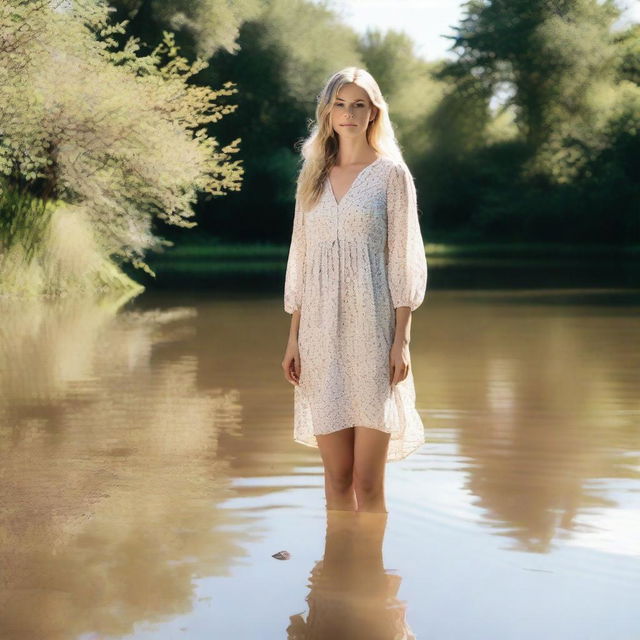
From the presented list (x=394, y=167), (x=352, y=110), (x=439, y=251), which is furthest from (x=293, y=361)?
(x=439, y=251)

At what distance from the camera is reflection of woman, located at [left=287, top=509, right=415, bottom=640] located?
3660 millimetres

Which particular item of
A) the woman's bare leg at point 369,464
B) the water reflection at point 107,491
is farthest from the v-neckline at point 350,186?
the water reflection at point 107,491

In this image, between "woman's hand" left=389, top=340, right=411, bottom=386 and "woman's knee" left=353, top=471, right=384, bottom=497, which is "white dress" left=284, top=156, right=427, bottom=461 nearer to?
"woman's hand" left=389, top=340, right=411, bottom=386

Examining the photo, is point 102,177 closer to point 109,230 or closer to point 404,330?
point 109,230

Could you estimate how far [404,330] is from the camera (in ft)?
14.1

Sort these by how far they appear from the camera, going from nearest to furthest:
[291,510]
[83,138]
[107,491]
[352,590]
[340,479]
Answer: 1. [352,590]
2. [340,479]
3. [291,510]
4. [107,491]
5. [83,138]

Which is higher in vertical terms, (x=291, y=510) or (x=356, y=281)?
(x=356, y=281)

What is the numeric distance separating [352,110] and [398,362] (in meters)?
0.91

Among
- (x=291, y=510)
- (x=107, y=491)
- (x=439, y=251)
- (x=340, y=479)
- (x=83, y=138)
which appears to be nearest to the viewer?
(x=340, y=479)

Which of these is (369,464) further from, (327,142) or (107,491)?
(107,491)

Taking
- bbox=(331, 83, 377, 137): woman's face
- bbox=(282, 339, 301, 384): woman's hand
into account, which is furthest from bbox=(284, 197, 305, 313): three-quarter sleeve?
bbox=(331, 83, 377, 137): woman's face

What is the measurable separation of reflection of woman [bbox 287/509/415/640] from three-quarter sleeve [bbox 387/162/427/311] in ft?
3.03

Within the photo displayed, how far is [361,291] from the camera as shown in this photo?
171 inches

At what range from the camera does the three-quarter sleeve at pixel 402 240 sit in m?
4.31
